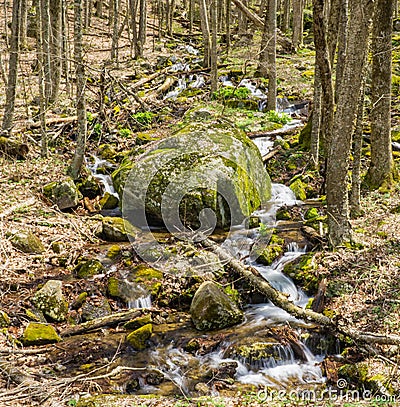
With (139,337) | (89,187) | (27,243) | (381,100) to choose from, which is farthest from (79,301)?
(381,100)

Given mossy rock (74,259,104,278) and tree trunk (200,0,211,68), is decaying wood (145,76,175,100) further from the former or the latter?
mossy rock (74,259,104,278)

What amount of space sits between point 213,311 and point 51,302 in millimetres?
2545

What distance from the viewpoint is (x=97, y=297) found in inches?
275

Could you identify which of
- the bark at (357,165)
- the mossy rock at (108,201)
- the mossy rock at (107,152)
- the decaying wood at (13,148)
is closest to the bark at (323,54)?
the bark at (357,165)

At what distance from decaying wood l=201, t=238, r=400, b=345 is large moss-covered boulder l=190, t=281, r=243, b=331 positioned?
59 centimetres

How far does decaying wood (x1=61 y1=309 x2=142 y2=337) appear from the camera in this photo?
6.12 meters

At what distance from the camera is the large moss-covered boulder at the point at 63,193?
374 inches

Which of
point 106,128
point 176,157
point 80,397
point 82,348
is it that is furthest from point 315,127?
point 80,397

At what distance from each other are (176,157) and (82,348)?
5151mm

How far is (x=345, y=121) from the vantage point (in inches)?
263

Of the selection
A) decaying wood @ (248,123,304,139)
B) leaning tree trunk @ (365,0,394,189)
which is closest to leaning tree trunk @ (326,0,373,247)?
leaning tree trunk @ (365,0,394,189)

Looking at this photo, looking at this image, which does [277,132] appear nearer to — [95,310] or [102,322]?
[95,310]

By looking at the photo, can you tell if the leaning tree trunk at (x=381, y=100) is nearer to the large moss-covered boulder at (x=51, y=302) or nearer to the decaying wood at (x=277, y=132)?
the decaying wood at (x=277, y=132)

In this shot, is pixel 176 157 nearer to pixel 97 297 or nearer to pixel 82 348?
pixel 97 297
